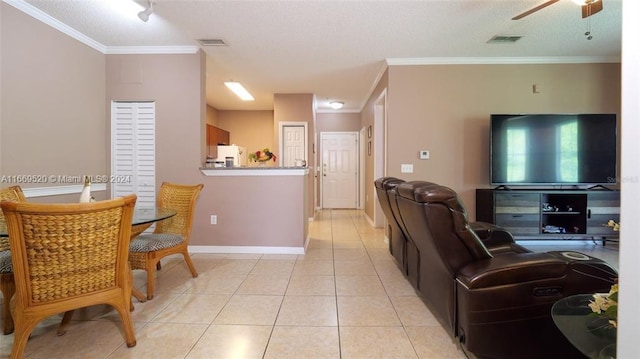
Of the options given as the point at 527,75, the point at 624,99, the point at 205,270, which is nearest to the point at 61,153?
the point at 205,270

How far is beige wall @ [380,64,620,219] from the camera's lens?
3.57 m

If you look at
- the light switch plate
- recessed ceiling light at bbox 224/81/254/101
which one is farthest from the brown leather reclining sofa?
recessed ceiling light at bbox 224/81/254/101

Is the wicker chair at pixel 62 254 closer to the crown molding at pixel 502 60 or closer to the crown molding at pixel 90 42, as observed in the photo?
the crown molding at pixel 90 42

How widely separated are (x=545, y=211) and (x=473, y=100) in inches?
65.4

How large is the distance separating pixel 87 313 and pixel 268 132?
18.2 feet

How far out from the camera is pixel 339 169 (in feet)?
22.4

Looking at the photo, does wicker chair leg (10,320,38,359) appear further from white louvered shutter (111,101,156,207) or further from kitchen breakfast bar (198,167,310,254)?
white louvered shutter (111,101,156,207)

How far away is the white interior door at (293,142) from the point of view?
5.39m

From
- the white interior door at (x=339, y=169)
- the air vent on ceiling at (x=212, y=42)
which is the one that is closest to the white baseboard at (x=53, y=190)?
the air vent on ceiling at (x=212, y=42)

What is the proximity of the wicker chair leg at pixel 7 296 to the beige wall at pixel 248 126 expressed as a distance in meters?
5.57

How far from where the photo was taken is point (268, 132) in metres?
7.03

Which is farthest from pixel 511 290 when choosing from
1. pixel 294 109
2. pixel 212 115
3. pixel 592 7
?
pixel 212 115

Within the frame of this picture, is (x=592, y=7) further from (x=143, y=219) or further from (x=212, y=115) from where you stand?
(x=212, y=115)

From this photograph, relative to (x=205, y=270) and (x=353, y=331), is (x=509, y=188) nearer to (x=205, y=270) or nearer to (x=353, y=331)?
(x=353, y=331)
